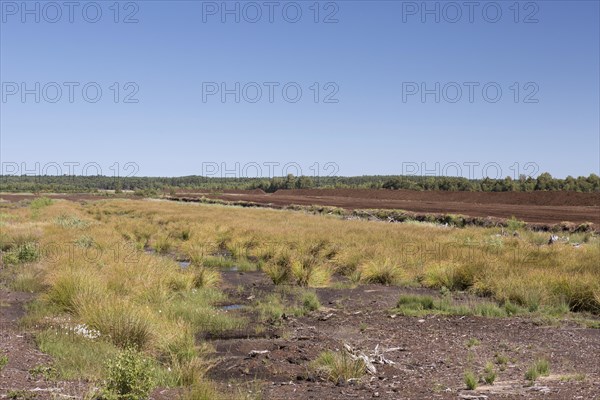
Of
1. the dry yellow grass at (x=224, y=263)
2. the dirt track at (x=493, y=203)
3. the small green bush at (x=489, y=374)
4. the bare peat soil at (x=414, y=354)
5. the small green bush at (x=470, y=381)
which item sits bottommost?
the bare peat soil at (x=414, y=354)

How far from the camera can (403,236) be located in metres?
26.3

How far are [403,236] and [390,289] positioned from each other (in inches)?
407

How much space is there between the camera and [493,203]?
69.5 m

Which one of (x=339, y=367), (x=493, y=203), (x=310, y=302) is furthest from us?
(x=493, y=203)

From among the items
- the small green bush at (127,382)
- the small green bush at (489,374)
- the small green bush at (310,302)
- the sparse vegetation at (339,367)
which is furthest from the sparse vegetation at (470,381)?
the small green bush at (310,302)

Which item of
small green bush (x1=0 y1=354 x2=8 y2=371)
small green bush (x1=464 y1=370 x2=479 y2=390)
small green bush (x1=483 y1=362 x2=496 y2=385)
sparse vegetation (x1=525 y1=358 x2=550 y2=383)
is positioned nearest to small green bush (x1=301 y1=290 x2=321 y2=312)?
small green bush (x1=483 y1=362 x2=496 y2=385)

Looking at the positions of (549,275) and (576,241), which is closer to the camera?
(549,275)

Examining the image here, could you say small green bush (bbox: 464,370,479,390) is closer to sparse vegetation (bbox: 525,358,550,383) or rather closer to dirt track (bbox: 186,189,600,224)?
sparse vegetation (bbox: 525,358,550,383)

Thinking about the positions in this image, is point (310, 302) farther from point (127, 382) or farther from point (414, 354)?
point (127, 382)

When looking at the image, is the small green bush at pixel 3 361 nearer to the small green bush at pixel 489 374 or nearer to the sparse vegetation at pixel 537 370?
the small green bush at pixel 489 374

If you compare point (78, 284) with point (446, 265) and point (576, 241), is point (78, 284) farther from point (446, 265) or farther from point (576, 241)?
point (576, 241)

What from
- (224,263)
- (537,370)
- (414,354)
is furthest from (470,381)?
(224,263)

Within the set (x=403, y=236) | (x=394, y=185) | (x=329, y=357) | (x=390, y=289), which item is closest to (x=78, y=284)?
(x=329, y=357)

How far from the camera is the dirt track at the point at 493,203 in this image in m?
45.2
